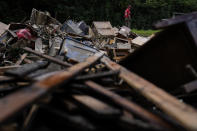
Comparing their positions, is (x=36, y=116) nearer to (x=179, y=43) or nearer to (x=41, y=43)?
(x=179, y=43)

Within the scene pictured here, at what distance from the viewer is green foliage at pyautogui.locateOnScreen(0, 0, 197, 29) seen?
55.6ft

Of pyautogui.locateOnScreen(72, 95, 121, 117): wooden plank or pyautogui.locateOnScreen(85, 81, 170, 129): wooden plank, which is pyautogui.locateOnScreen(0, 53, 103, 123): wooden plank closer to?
pyautogui.locateOnScreen(72, 95, 121, 117): wooden plank

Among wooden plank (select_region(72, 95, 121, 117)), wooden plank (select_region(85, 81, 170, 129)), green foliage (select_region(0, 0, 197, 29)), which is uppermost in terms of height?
green foliage (select_region(0, 0, 197, 29))

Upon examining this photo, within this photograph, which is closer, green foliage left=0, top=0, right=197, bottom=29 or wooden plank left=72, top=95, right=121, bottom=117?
wooden plank left=72, top=95, right=121, bottom=117

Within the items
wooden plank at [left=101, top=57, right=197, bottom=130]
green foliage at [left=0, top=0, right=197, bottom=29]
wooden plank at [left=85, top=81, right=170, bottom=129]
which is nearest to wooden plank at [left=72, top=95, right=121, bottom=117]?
wooden plank at [left=85, top=81, right=170, bottom=129]

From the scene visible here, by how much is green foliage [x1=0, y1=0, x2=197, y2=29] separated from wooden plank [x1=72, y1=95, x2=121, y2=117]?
1513 centimetres

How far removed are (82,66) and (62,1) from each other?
17.6 metres

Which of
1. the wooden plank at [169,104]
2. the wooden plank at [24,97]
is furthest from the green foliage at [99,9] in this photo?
the wooden plank at [24,97]

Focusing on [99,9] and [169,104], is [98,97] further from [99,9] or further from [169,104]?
[99,9]

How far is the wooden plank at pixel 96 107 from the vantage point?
1756 millimetres

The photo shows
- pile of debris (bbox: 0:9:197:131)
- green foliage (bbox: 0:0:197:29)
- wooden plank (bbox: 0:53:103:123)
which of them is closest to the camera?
wooden plank (bbox: 0:53:103:123)

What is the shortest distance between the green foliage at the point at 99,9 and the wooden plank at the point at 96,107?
1513cm

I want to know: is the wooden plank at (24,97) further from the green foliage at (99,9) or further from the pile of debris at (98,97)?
the green foliage at (99,9)

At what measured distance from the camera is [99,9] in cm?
2119
